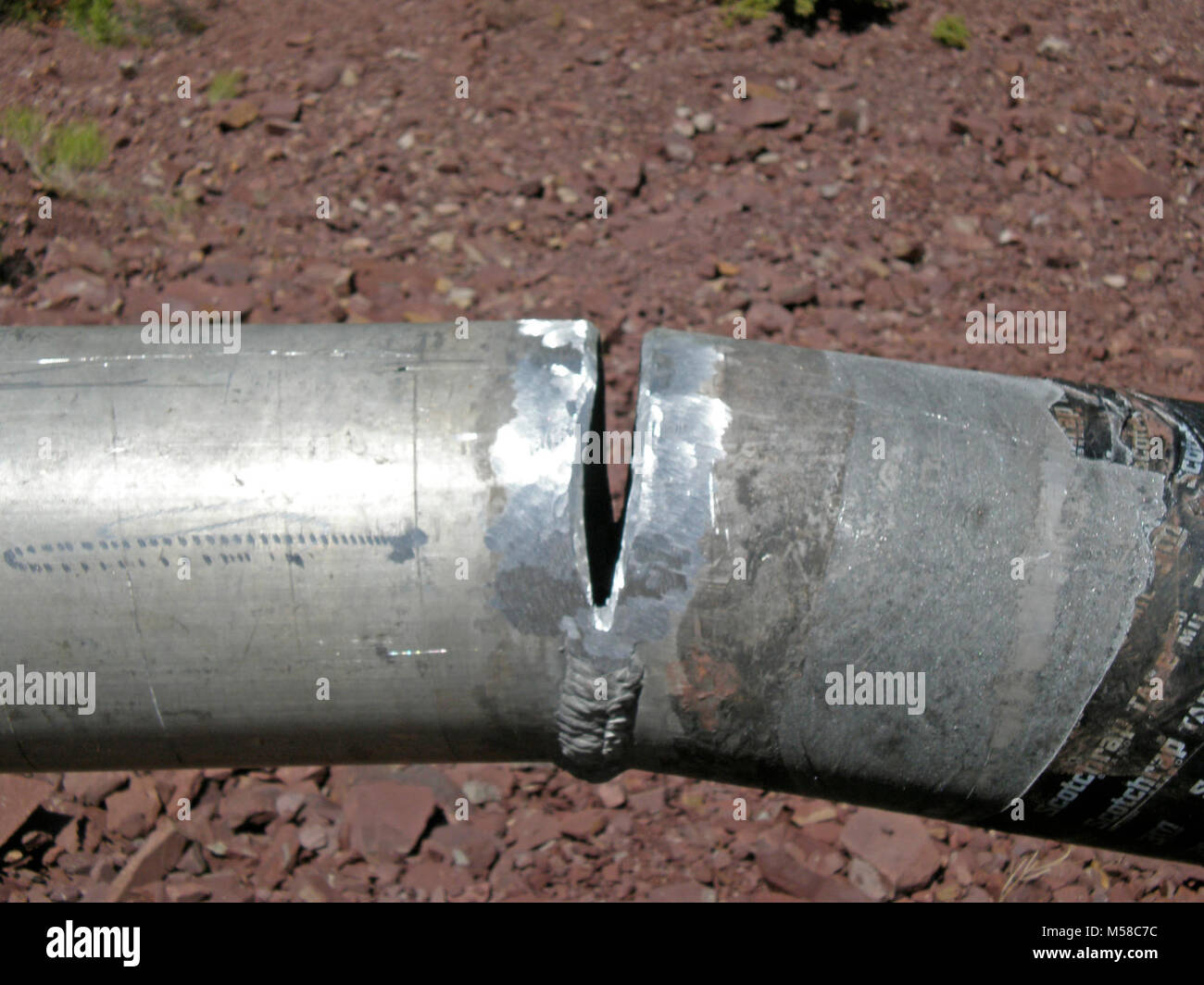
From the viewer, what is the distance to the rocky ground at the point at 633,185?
14.8 ft

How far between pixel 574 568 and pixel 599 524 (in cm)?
76

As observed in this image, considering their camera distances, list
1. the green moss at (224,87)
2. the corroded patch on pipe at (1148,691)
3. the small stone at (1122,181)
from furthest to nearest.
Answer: the green moss at (224,87), the small stone at (1122,181), the corroded patch on pipe at (1148,691)

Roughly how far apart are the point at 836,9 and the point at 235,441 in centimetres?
488

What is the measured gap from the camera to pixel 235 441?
1792mm

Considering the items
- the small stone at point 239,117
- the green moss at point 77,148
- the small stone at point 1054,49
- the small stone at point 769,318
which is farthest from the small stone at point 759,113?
the green moss at point 77,148

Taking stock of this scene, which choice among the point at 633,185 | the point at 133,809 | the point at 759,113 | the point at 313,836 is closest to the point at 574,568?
the point at 313,836

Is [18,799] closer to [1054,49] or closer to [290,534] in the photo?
[290,534]

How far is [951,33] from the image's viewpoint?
5.50m

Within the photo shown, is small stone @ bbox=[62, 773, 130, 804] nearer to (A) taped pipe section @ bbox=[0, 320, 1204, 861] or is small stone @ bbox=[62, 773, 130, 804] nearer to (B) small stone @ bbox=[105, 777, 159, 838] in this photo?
(B) small stone @ bbox=[105, 777, 159, 838]

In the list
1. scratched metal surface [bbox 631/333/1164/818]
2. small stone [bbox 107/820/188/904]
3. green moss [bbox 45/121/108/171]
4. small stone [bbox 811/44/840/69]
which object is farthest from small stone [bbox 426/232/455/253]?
scratched metal surface [bbox 631/333/1164/818]

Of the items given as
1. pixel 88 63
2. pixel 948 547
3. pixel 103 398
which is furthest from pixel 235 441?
pixel 88 63

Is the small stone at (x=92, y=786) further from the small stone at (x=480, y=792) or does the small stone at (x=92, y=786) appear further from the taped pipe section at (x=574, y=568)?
the taped pipe section at (x=574, y=568)

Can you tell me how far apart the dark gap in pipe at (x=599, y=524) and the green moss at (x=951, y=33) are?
393cm
